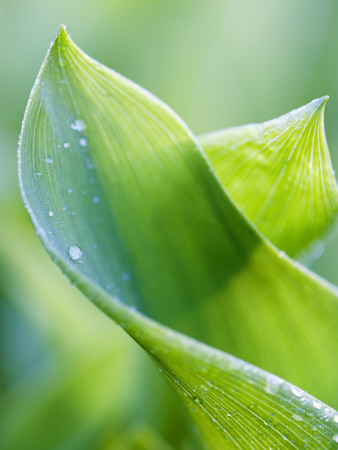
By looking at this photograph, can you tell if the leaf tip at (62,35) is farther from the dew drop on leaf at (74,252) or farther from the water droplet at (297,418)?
the water droplet at (297,418)

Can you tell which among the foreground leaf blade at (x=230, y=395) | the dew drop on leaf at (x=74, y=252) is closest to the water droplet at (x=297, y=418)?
the foreground leaf blade at (x=230, y=395)

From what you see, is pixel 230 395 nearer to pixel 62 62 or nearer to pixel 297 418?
pixel 297 418

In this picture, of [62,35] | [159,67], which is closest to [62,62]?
[62,35]

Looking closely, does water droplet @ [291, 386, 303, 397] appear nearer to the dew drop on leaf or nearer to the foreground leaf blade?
the foreground leaf blade

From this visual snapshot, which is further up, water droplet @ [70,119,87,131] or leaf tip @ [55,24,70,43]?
leaf tip @ [55,24,70,43]

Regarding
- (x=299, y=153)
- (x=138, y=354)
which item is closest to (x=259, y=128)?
(x=299, y=153)

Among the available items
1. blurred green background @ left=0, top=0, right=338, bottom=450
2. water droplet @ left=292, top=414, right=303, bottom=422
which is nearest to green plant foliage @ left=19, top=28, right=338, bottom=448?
water droplet @ left=292, top=414, right=303, bottom=422

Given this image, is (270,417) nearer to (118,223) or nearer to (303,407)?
(303,407)
